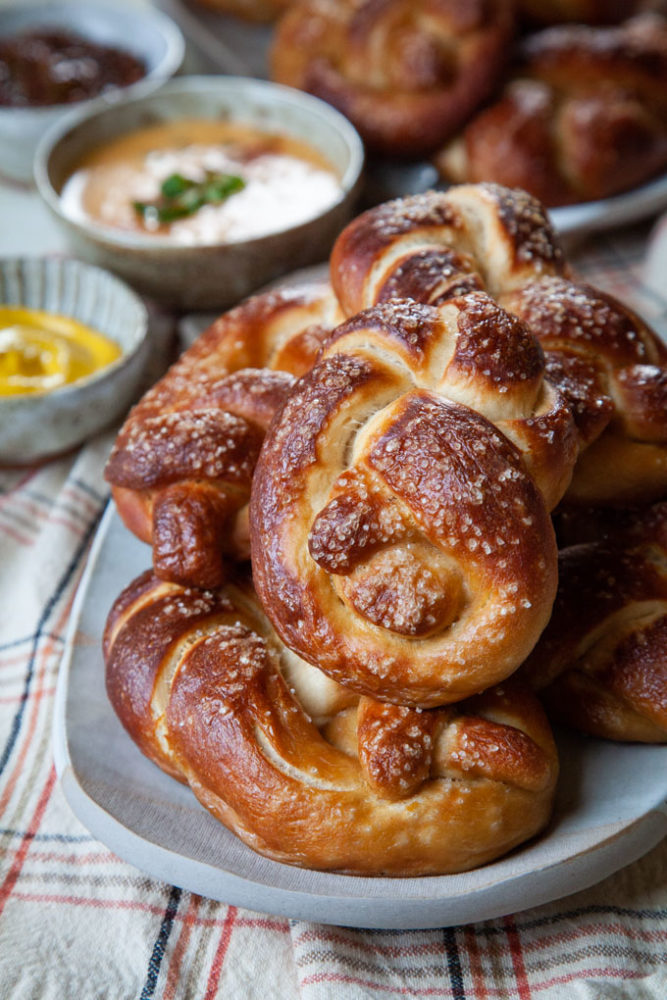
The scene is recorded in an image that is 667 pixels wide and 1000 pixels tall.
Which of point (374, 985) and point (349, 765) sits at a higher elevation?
point (349, 765)

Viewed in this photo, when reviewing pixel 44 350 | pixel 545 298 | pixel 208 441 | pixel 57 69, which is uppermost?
pixel 545 298

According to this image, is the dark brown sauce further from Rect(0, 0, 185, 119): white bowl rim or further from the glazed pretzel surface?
the glazed pretzel surface

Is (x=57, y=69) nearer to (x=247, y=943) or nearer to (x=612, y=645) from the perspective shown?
(x=612, y=645)

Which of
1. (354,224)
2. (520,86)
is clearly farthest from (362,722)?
(520,86)

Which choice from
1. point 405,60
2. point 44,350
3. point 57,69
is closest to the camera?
point 44,350

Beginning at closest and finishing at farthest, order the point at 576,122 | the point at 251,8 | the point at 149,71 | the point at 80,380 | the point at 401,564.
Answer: the point at 401,564 → the point at 80,380 → the point at 576,122 → the point at 149,71 → the point at 251,8

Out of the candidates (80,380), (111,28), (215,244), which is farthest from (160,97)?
(80,380)

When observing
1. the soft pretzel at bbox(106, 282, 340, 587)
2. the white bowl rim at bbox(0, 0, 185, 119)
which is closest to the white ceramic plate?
the soft pretzel at bbox(106, 282, 340, 587)
